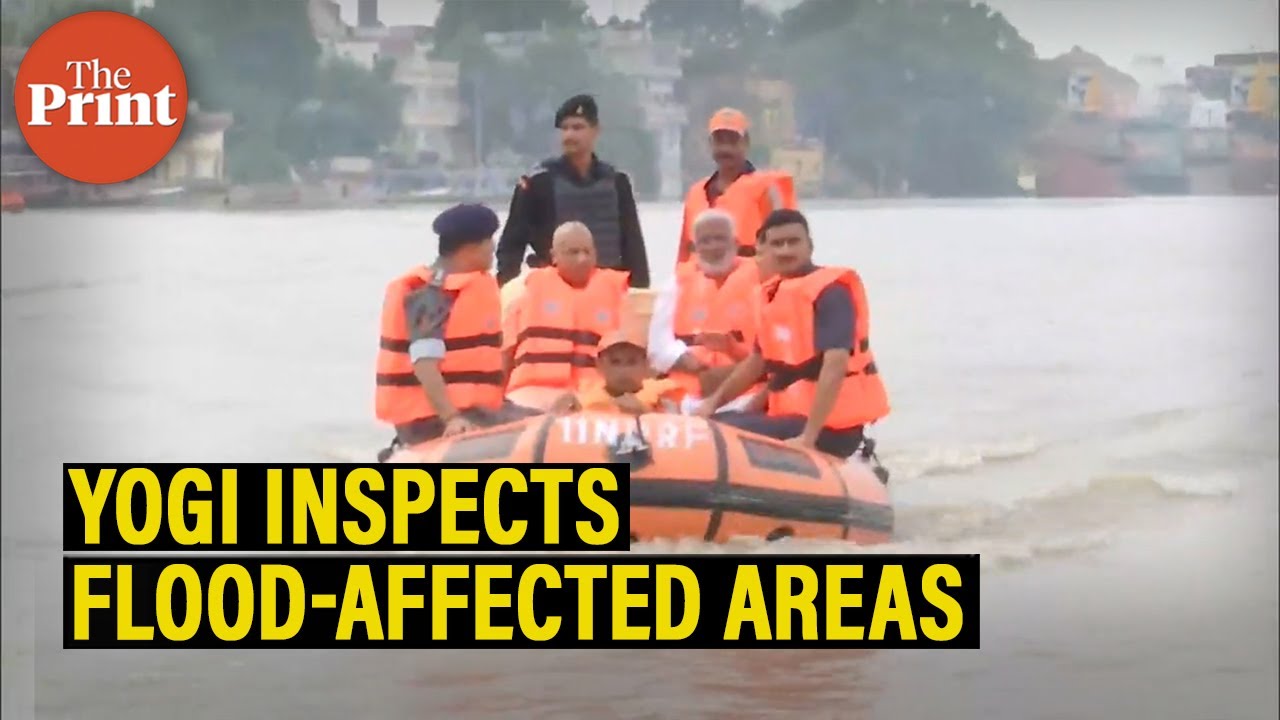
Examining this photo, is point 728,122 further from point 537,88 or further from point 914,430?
point 914,430

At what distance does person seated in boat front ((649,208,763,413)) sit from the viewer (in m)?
4.43

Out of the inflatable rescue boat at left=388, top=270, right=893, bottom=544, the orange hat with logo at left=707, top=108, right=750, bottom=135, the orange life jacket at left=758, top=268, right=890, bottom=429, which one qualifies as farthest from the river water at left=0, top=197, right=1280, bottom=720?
the orange hat with logo at left=707, top=108, right=750, bottom=135

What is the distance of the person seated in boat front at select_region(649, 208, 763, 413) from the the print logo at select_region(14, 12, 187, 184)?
3.60 ft

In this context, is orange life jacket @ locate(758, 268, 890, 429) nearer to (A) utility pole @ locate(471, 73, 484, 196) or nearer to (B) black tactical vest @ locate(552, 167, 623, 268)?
(B) black tactical vest @ locate(552, 167, 623, 268)

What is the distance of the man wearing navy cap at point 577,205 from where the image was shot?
468cm

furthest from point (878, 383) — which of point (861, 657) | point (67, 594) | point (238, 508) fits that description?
point (67, 594)

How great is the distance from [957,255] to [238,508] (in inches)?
225

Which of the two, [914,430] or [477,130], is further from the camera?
[477,130]

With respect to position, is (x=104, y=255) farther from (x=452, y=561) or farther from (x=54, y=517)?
(x=452, y=561)

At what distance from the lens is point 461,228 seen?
427 cm

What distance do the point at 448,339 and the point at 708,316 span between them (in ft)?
1.89
